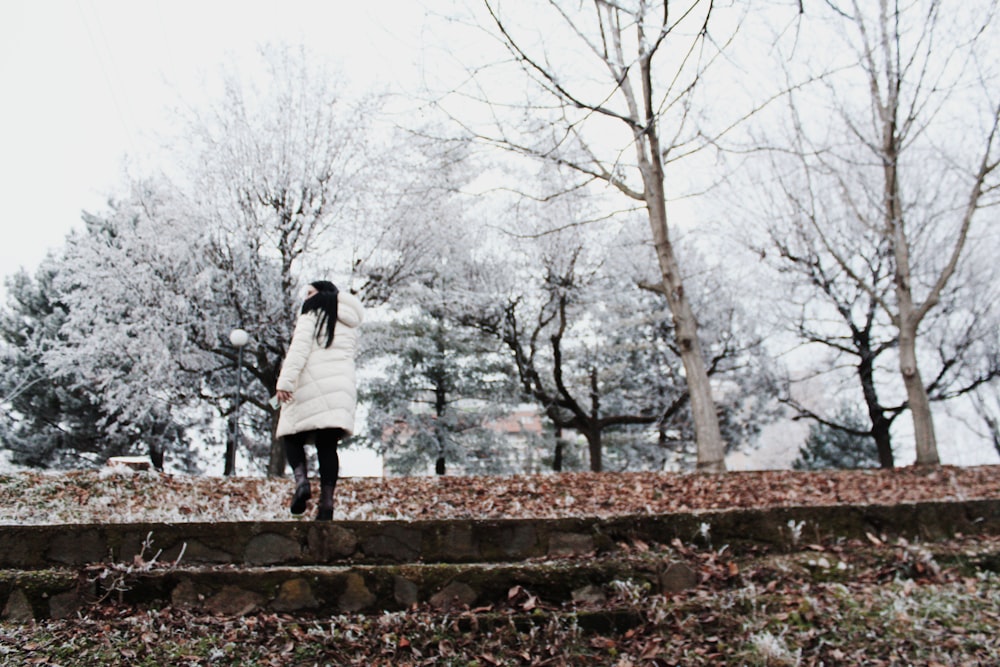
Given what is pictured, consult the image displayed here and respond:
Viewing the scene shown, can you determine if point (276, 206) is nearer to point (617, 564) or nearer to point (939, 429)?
point (617, 564)

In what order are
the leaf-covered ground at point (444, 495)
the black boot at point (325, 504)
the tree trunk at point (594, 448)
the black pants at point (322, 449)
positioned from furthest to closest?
the tree trunk at point (594, 448) < the leaf-covered ground at point (444, 495) < the black pants at point (322, 449) < the black boot at point (325, 504)

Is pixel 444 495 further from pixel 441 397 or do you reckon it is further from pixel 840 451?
pixel 840 451

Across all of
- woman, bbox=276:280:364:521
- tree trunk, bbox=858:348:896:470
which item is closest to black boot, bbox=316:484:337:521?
woman, bbox=276:280:364:521

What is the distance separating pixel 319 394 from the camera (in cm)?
445

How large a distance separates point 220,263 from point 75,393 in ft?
27.1

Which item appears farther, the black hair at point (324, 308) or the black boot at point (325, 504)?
the black hair at point (324, 308)

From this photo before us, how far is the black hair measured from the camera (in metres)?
4.60

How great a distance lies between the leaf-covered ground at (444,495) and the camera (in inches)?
201

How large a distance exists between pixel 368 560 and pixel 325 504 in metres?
0.62

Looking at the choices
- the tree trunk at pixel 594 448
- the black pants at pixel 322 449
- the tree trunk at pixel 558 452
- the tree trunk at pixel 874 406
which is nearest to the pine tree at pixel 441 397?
the tree trunk at pixel 558 452

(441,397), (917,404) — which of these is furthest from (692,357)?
(441,397)

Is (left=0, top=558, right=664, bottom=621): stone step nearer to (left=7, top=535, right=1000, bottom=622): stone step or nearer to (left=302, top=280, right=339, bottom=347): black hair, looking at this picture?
(left=7, top=535, right=1000, bottom=622): stone step

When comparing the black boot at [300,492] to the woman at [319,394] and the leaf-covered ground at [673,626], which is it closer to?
the woman at [319,394]

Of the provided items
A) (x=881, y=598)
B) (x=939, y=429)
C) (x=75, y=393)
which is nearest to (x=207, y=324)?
(x=75, y=393)
